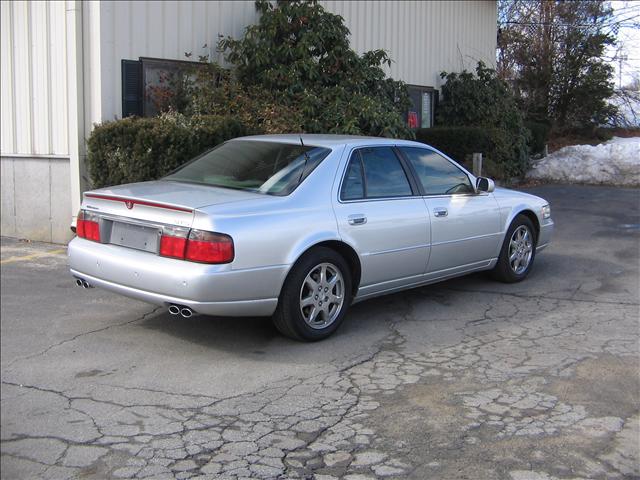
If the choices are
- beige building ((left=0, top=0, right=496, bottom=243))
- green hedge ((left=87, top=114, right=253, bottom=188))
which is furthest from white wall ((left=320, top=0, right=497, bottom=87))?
green hedge ((left=87, top=114, right=253, bottom=188))

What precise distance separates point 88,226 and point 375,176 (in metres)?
2.33

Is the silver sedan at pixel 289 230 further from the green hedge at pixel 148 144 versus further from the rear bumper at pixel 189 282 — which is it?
the green hedge at pixel 148 144

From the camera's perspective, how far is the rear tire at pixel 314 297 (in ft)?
17.3

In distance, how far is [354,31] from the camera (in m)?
13.4

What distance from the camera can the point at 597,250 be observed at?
9383 millimetres

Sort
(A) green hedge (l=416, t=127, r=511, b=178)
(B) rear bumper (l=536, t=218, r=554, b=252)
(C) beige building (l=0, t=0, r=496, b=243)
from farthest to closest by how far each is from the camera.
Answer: (A) green hedge (l=416, t=127, r=511, b=178), (C) beige building (l=0, t=0, r=496, b=243), (B) rear bumper (l=536, t=218, r=554, b=252)

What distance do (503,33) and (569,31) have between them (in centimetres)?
233

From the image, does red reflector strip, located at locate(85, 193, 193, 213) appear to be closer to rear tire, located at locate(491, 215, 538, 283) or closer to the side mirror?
the side mirror

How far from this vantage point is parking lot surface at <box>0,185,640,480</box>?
12.1 ft

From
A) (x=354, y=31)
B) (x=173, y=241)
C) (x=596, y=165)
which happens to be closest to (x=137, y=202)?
(x=173, y=241)

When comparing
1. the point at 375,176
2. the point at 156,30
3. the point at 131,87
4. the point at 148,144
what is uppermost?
the point at 156,30

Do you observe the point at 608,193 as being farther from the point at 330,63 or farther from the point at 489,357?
the point at 489,357

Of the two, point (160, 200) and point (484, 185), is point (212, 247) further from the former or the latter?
point (484, 185)

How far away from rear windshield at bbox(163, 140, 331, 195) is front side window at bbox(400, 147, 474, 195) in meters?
1.07
